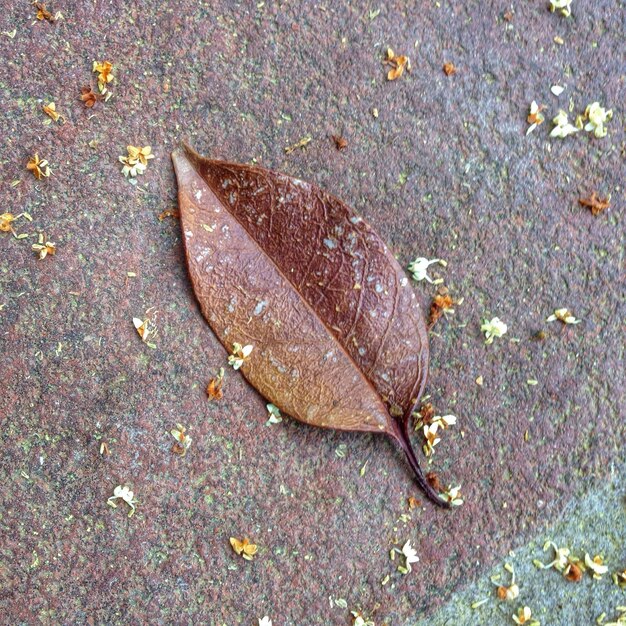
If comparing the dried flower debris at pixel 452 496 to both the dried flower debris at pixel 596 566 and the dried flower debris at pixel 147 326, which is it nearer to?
the dried flower debris at pixel 596 566

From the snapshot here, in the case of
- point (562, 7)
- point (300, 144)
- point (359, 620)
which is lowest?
point (359, 620)

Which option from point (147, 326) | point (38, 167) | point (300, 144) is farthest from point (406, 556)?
point (38, 167)

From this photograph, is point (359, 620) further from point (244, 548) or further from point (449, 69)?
point (449, 69)

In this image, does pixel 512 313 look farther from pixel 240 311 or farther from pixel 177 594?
pixel 177 594

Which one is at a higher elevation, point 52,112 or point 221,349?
point 52,112

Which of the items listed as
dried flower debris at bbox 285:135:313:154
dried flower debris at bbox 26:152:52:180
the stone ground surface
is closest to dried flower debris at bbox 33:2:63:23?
the stone ground surface

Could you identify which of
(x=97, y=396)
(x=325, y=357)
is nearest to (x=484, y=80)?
(x=325, y=357)
